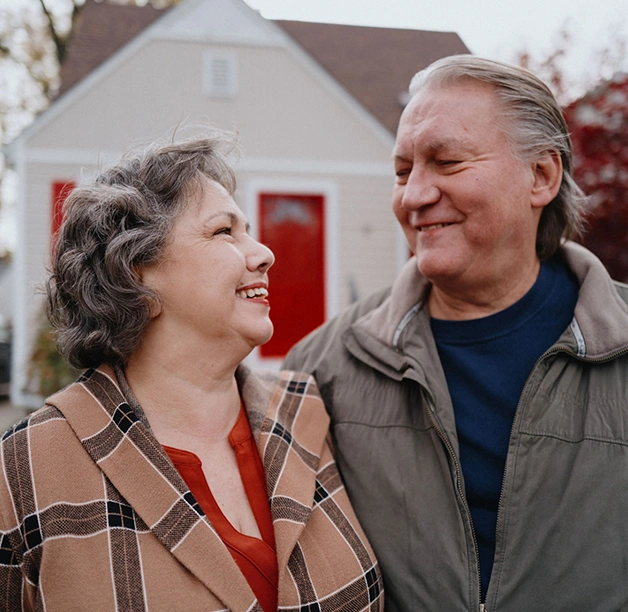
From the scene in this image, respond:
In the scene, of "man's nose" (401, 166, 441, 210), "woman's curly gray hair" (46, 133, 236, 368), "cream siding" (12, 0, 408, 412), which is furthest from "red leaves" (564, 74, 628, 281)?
"woman's curly gray hair" (46, 133, 236, 368)

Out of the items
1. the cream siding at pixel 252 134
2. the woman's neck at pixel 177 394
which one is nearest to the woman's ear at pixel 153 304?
the woman's neck at pixel 177 394

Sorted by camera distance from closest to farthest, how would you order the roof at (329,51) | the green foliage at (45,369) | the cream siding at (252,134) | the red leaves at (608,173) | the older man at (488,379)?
the older man at (488,379) → the red leaves at (608,173) → the green foliage at (45,369) → the cream siding at (252,134) → the roof at (329,51)

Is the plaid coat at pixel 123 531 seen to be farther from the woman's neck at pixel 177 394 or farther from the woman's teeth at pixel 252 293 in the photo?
the woman's teeth at pixel 252 293

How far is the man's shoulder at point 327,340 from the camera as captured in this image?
2.35 m

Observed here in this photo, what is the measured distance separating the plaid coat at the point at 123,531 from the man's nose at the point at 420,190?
94 centimetres

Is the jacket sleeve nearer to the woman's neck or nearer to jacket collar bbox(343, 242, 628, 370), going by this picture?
the woman's neck

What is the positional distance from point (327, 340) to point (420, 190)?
27.4 inches

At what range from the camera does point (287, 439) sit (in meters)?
1.94

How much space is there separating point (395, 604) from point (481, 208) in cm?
123

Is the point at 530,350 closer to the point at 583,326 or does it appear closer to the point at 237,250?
the point at 583,326

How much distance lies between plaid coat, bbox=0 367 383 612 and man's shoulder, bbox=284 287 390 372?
594 mm

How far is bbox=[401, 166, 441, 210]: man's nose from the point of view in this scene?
202cm

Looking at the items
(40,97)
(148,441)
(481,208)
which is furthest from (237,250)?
(40,97)

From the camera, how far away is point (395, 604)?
1.86 metres
